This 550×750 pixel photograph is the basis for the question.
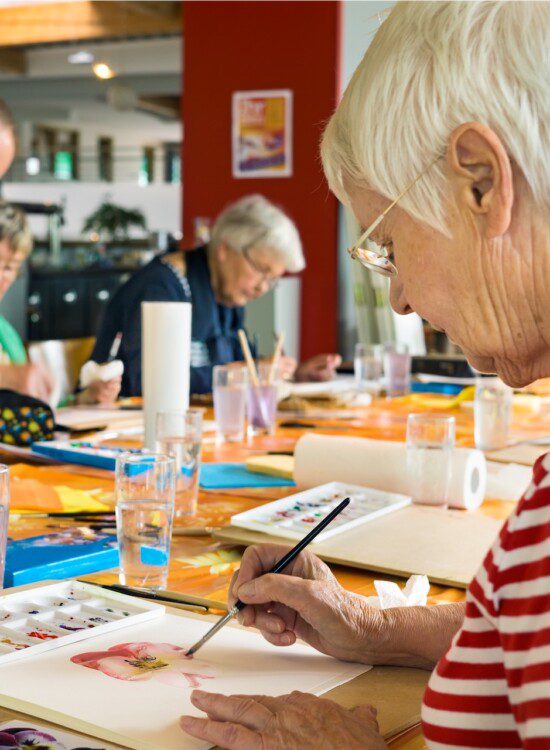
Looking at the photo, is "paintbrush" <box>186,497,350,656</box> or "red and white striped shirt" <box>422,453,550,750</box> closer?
"red and white striped shirt" <box>422,453,550,750</box>

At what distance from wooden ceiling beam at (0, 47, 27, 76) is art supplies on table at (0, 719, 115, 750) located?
38.1ft

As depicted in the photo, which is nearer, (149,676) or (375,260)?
(149,676)

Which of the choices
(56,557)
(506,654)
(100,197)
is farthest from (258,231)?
(100,197)

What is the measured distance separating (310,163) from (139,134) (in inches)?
434

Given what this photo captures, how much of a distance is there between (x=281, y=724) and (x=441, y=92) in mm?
474

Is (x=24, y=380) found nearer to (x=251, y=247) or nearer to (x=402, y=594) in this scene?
(x=251, y=247)

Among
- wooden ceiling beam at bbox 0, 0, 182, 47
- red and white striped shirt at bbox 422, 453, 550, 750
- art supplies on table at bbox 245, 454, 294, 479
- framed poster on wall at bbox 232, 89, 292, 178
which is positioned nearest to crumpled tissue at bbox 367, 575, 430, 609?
red and white striped shirt at bbox 422, 453, 550, 750

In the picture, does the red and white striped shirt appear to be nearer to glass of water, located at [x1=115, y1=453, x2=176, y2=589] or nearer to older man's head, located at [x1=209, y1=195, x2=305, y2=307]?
glass of water, located at [x1=115, y1=453, x2=176, y2=589]

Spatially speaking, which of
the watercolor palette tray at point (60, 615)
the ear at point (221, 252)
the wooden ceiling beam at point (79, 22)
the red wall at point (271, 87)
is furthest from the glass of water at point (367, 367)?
the wooden ceiling beam at point (79, 22)

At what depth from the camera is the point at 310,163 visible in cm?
591

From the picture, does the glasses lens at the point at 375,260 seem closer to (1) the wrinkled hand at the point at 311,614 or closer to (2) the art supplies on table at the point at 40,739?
(1) the wrinkled hand at the point at 311,614

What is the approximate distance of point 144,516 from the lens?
3.84ft

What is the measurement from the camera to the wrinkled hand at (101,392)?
2602 millimetres

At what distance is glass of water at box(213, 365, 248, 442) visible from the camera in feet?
7.27
